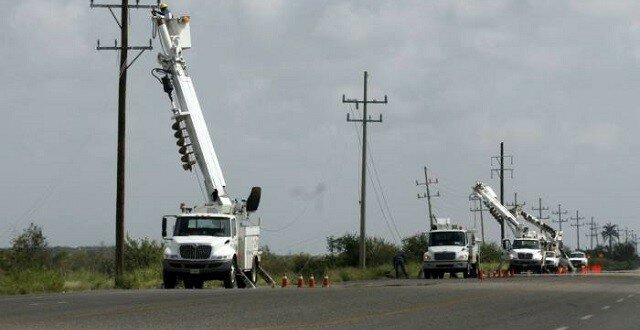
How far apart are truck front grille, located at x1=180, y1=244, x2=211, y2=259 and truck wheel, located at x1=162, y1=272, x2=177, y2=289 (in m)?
1.08

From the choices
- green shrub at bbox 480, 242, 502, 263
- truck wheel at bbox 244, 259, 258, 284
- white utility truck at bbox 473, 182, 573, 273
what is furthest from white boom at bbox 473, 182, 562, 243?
truck wheel at bbox 244, 259, 258, 284

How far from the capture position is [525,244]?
7556 cm

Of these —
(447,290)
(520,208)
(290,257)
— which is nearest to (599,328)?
(447,290)

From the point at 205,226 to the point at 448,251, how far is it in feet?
72.3

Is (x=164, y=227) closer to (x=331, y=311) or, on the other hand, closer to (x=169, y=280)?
(x=169, y=280)

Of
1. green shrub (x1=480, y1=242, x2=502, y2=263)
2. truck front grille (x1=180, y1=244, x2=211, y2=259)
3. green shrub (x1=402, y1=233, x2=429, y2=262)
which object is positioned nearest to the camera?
truck front grille (x1=180, y1=244, x2=211, y2=259)

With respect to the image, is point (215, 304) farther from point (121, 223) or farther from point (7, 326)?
point (121, 223)

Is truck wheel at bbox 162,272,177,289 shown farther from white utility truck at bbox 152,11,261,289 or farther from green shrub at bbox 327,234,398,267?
green shrub at bbox 327,234,398,267

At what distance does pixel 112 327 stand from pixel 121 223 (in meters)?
22.7

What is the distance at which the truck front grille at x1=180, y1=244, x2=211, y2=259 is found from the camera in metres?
39.1

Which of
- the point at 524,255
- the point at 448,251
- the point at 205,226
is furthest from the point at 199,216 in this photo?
the point at 524,255

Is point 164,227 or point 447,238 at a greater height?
point 164,227

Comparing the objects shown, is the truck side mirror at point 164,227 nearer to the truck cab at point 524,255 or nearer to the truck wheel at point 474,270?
the truck wheel at point 474,270

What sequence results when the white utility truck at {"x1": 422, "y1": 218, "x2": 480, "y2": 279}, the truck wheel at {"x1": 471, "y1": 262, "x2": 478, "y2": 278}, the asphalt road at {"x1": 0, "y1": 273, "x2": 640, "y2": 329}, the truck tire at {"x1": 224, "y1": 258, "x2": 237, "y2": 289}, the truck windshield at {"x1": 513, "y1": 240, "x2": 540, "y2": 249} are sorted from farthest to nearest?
the truck windshield at {"x1": 513, "y1": 240, "x2": 540, "y2": 249}, the truck wheel at {"x1": 471, "y1": 262, "x2": 478, "y2": 278}, the white utility truck at {"x1": 422, "y1": 218, "x2": 480, "y2": 279}, the truck tire at {"x1": 224, "y1": 258, "x2": 237, "y2": 289}, the asphalt road at {"x1": 0, "y1": 273, "x2": 640, "y2": 329}
